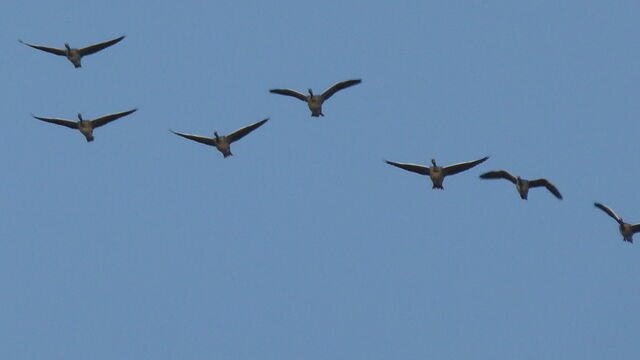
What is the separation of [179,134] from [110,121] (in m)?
4.34

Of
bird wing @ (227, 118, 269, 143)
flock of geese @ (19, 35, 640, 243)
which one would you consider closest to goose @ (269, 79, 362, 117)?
flock of geese @ (19, 35, 640, 243)

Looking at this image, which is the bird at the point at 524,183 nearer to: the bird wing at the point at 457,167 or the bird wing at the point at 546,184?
the bird wing at the point at 546,184

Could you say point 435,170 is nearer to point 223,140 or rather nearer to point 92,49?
point 223,140

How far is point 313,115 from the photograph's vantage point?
63.7 meters

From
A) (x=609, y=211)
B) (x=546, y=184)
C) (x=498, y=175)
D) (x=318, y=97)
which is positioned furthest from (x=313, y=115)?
(x=609, y=211)

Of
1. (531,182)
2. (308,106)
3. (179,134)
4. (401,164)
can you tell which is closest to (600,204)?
(531,182)

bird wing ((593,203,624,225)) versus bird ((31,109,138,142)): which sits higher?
bird ((31,109,138,142))

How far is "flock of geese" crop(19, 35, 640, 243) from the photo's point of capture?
202 feet

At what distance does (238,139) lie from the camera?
210 ft

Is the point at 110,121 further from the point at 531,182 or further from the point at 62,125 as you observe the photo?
the point at 531,182

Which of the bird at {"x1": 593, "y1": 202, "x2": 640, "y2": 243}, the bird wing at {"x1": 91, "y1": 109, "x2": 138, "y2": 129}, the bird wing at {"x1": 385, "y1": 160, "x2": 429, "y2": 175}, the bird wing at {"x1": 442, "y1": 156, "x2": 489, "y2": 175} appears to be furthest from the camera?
the bird wing at {"x1": 91, "y1": 109, "x2": 138, "y2": 129}

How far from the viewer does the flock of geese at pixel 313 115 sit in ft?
202

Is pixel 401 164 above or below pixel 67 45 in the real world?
below

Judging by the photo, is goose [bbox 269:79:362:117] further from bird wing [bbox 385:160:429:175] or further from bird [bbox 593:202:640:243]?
bird [bbox 593:202:640:243]
